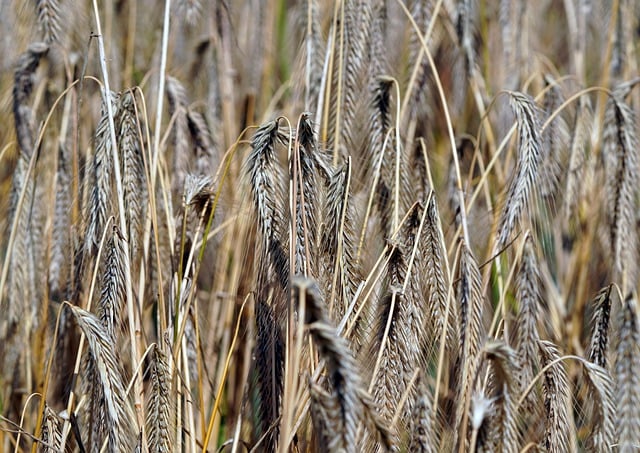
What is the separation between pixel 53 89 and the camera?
2613 mm

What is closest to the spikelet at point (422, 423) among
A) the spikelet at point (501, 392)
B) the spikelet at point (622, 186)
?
the spikelet at point (501, 392)

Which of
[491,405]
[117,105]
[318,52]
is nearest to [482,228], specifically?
[318,52]

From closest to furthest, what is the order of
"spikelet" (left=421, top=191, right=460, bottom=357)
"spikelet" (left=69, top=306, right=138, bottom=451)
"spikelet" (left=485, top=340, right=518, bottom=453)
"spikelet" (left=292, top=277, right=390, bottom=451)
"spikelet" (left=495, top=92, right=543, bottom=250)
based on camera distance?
"spikelet" (left=292, top=277, right=390, bottom=451)
"spikelet" (left=485, top=340, right=518, bottom=453)
"spikelet" (left=69, top=306, right=138, bottom=451)
"spikelet" (left=421, top=191, right=460, bottom=357)
"spikelet" (left=495, top=92, right=543, bottom=250)

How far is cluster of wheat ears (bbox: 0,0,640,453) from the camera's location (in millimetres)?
1579

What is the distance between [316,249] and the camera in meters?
1.67

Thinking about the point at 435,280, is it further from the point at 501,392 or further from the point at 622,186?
the point at 622,186

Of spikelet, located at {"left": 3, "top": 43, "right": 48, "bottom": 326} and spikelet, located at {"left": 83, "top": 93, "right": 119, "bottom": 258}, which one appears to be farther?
spikelet, located at {"left": 3, "top": 43, "right": 48, "bottom": 326}

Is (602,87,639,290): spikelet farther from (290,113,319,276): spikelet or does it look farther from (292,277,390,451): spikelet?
(292,277,390,451): spikelet

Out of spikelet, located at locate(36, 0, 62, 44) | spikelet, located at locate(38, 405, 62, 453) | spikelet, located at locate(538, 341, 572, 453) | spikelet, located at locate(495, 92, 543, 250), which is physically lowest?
spikelet, located at locate(38, 405, 62, 453)

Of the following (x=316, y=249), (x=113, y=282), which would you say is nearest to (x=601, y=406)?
(x=316, y=249)

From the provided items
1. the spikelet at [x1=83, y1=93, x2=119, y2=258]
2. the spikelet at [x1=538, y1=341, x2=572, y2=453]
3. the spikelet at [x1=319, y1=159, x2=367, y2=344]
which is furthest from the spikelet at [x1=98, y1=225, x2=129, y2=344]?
the spikelet at [x1=538, y1=341, x2=572, y2=453]

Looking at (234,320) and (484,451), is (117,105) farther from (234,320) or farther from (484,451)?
(484,451)

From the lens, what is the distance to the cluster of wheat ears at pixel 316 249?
5.18 feet

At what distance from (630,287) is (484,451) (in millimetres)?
1108
